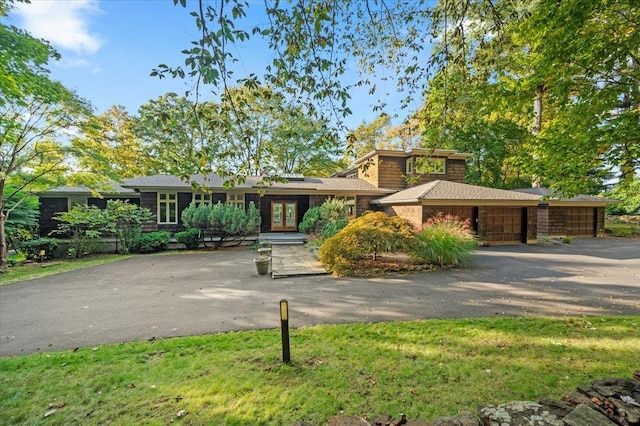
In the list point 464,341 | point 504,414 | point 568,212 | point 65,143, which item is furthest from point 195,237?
point 568,212

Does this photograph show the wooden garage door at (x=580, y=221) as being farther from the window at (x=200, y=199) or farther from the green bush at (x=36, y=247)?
the green bush at (x=36, y=247)

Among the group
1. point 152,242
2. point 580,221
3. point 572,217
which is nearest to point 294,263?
point 152,242

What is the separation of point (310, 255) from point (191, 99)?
30.1 ft

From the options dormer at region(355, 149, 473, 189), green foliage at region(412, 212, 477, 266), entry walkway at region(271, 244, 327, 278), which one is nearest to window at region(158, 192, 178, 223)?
entry walkway at region(271, 244, 327, 278)

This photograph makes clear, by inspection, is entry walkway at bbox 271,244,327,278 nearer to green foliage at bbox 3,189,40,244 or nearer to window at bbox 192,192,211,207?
window at bbox 192,192,211,207

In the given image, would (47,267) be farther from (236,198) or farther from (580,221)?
(580,221)

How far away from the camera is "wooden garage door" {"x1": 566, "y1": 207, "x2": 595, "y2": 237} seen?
696 inches

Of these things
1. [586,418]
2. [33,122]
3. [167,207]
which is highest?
[33,122]

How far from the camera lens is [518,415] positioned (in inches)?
81.3

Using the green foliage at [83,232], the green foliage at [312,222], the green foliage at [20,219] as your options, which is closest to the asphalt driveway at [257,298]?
the green foliage at [83,232]

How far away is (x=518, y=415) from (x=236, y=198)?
16.0 m

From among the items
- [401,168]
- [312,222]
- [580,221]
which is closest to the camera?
[312,222]

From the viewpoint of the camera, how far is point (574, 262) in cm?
998

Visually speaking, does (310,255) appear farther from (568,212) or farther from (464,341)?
(568,212)
